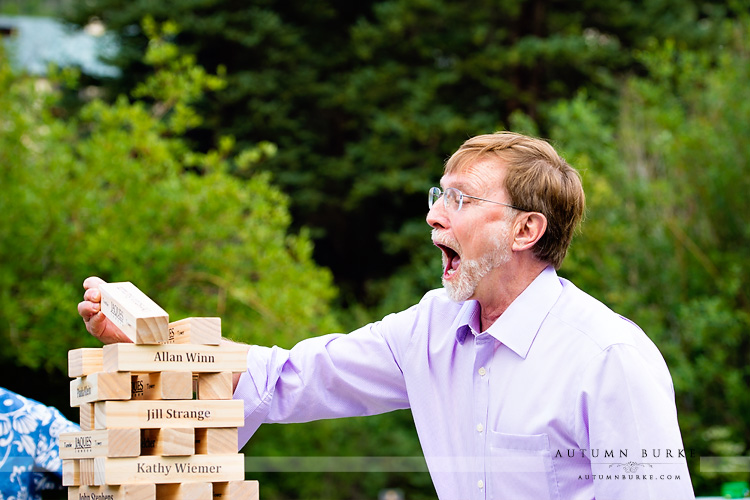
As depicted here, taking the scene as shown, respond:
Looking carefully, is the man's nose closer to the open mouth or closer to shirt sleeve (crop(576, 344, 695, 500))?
the open mouth

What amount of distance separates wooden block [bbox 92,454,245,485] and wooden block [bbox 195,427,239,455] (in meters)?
0.02

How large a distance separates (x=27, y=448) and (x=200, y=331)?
96 centimetres

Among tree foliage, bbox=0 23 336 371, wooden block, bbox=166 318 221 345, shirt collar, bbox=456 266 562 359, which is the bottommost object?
wooden block, bbox=166 318 221 345

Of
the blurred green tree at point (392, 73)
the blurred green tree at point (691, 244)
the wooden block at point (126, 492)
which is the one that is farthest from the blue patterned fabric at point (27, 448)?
the blurred green tree at point (392, 73)

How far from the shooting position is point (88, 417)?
7.41 feet

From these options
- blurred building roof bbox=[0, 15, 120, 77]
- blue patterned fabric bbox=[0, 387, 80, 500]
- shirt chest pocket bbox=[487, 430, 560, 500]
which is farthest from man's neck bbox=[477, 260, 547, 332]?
blurred building roof bbox=[0, 15, 120, 77]

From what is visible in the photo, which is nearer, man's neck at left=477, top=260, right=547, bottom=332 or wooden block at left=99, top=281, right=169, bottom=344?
wooden block at left=99, top=281, right=169, bottom=344

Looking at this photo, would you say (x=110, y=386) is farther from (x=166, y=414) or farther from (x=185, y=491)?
(x=185, y=491)

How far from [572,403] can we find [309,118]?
14103 millimetres

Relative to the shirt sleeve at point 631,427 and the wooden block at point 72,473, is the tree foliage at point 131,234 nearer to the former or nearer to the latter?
the wooden block at point 72,473

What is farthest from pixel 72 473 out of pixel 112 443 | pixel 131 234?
pixel 131 234

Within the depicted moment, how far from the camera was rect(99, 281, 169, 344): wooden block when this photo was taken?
2.16 meters

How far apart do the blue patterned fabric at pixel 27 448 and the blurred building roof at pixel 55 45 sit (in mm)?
5310

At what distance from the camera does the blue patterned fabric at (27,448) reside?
9.07ft
